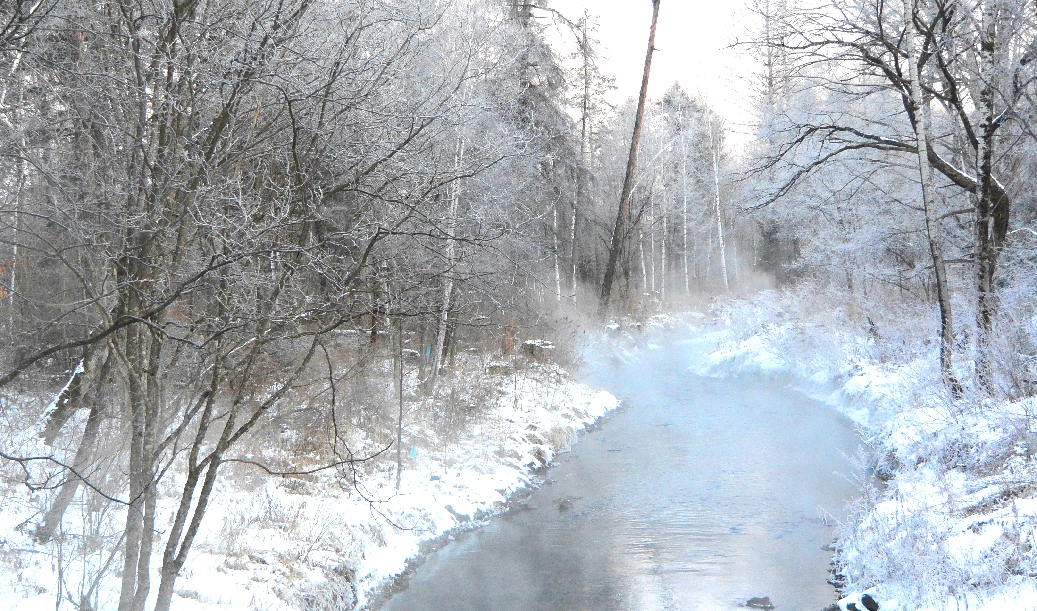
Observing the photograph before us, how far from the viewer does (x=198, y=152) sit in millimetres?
3719

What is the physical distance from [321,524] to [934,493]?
5.31 meters

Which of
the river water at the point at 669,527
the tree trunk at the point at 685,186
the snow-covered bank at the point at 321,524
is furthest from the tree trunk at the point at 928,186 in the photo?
the tree trunk at the point at 685,186

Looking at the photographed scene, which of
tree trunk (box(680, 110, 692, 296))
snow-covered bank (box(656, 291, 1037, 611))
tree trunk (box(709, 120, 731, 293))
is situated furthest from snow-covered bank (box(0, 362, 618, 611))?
tree trunk (box(680, 110, 692, 296))

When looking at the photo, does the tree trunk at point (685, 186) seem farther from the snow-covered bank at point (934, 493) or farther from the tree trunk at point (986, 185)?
the tree trunk at point (986, 185)

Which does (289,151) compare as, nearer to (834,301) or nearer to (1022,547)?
(1022,547)

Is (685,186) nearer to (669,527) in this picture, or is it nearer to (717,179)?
(717,179)

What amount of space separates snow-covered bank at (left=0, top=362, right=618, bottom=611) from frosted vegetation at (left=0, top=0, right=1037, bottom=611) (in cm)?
3

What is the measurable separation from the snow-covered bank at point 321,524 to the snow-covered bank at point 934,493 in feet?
11.4

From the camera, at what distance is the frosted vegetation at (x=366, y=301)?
3.56 m

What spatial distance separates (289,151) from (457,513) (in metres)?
5.84

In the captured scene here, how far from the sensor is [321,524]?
7172 mm

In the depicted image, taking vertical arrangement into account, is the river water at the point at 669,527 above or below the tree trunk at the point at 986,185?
below

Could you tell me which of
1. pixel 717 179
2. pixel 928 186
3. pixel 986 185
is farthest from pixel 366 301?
pixel 717 179

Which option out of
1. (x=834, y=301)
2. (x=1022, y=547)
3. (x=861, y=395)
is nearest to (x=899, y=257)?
(x=834, y=301)
